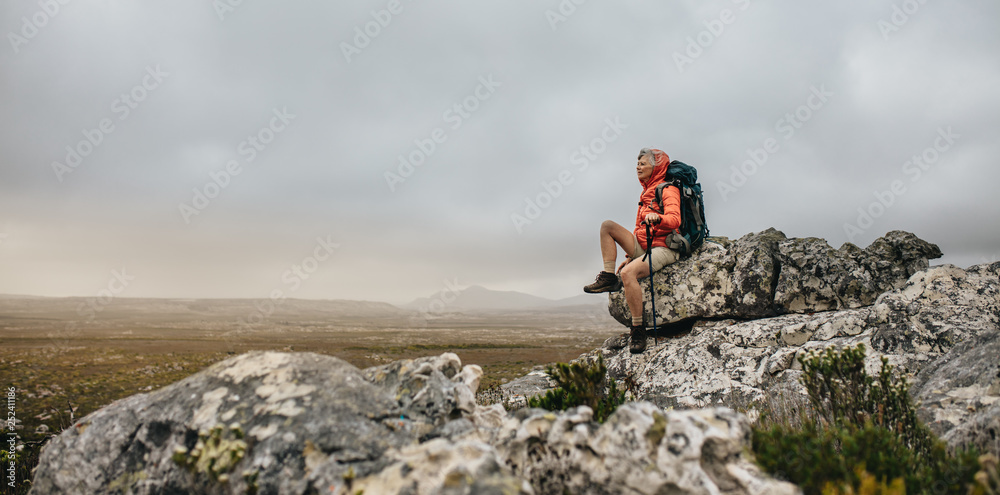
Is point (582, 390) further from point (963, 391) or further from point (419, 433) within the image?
point (963, 391)

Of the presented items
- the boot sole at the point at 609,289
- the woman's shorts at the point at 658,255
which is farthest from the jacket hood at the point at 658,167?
the boot sole at the point at 609,289

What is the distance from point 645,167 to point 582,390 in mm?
5608

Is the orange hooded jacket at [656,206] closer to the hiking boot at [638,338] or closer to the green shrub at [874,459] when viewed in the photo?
the hiking boot at [638,338]

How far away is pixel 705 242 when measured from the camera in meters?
9.70

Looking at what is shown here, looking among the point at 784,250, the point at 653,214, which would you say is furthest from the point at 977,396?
the point at 784,250

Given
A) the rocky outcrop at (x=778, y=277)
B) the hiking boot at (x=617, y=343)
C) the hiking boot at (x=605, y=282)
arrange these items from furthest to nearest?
the hiking boot at (x=617, y=343) → the hiking boot at (x=605, y=282) → the rocky outcrop at (x=778, y=277)

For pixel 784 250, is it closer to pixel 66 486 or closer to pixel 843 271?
pixel 843 271

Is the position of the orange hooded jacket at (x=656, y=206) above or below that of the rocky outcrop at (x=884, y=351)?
above

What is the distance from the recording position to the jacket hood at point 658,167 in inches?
337

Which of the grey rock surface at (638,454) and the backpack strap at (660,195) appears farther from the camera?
the backpack strap at (660,195)

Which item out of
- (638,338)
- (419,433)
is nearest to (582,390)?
(419,433)

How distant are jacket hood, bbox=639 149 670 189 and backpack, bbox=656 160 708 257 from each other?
9 centimetres

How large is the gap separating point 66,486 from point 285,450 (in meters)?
2.15

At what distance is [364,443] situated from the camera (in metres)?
3.11
